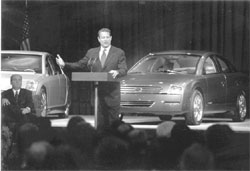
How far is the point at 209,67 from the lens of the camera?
14125mm

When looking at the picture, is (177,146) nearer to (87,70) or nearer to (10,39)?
(87,70)

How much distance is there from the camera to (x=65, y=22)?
13703 millimetres

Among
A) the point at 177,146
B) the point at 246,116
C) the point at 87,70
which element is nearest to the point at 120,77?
the point at 87,70

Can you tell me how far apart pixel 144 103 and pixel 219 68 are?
1.29 metres

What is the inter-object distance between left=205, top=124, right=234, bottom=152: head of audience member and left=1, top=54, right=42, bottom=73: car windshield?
2646 mm

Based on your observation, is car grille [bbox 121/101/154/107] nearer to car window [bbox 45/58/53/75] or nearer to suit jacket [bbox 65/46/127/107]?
suit jacket [bbox 65/46/127/107]

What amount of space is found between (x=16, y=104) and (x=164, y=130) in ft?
7.06

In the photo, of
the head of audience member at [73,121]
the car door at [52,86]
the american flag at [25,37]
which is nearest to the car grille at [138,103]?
the head of audience member at [73,121]

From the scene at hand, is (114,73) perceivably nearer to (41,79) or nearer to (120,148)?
(120,148)

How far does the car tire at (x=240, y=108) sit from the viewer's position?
46.2ft

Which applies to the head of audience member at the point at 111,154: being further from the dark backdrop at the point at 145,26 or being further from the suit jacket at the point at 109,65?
the dark backdrop at the point at 145,26

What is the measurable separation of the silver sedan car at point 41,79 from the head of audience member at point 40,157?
714 mm

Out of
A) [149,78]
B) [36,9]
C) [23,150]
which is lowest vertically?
[23,150]

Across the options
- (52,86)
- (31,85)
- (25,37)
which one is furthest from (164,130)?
(25,37)
